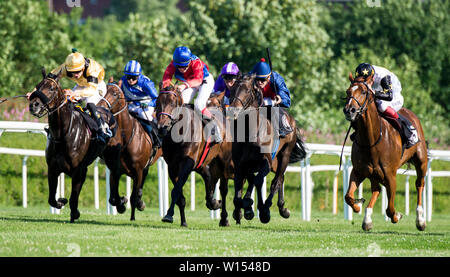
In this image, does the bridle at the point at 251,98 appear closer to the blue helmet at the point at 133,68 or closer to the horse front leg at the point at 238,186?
the horse front leg at the point at 238,186

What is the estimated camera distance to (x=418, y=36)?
31.5m

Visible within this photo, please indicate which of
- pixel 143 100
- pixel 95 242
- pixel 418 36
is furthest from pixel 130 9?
pixel 95 242

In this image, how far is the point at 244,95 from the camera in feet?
31.0

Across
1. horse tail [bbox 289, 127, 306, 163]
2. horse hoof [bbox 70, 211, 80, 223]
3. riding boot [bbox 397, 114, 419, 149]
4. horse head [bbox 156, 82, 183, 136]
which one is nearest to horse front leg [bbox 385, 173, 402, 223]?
riding boot [bbox 397, 114, 419, 149]

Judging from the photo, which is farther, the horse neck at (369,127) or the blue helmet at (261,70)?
the blue helmet at (261,70)

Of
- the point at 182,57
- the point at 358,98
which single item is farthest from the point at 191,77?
the point at 358,98

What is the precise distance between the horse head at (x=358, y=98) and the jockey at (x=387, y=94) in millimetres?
144

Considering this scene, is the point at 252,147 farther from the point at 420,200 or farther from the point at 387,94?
the point at 420,200

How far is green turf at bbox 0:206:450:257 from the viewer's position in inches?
275

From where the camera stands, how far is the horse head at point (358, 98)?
30.1 ft

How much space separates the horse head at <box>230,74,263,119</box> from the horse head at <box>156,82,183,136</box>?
0.61 metres

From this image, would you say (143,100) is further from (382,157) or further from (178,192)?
(382,157)

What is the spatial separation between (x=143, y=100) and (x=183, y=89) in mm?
1534

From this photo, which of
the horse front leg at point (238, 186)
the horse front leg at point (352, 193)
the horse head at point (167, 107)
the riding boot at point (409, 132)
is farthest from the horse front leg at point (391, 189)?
the horse head at point (167, 107)
